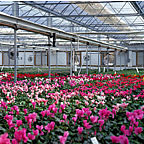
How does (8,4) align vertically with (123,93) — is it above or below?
above

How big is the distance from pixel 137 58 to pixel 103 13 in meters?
12.6

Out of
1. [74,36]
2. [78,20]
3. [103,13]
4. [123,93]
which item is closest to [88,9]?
[103,13]

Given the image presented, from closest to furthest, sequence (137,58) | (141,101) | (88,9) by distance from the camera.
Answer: (141,101) → (88,9) → (137,58)

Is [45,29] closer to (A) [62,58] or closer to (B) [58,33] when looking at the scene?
(B) [58,33]

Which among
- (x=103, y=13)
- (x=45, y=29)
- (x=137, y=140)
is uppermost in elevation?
(x=103, y=13)

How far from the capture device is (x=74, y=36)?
29.7ft

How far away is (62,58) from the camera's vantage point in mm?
27984

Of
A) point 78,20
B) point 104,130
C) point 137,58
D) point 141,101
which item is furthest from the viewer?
point 137,58

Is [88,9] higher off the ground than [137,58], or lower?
higher

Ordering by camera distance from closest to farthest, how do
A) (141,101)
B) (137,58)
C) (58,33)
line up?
A: (141,101), (58,33), (137,58)

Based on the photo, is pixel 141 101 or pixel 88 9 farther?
pixel 88 9

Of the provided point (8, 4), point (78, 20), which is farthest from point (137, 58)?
point (8, 4)

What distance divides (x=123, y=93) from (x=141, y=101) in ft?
1.05

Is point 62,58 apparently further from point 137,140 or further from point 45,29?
point 137,140
